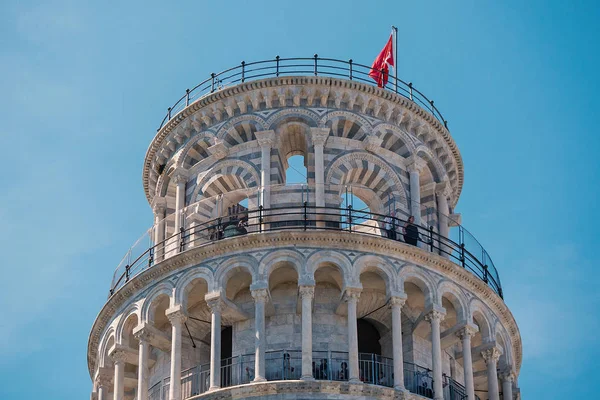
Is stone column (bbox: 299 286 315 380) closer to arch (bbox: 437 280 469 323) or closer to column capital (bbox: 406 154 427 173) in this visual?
arch (bbox: 437 280 469 323)

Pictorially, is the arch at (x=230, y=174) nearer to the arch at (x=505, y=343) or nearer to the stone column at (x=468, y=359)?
the stone column at (x=468, y=359)

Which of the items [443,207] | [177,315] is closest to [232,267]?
[177,315]

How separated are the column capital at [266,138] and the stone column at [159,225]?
4278mm

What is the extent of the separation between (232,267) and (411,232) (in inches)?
244

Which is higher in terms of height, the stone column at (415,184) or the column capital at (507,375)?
the stone column at (415,184)

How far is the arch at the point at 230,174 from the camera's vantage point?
181ft

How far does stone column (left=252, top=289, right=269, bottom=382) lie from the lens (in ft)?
161

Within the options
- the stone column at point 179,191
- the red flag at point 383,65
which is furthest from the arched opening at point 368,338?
the red flag at point 383,65

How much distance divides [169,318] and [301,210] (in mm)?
5870

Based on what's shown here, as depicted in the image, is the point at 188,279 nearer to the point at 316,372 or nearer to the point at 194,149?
the point at 316,372

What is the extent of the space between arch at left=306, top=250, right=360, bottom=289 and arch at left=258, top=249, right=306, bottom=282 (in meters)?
0.24

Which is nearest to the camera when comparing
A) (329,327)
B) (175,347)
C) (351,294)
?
(351,294)

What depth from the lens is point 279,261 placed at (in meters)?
51.0

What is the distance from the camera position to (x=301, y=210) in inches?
2119
